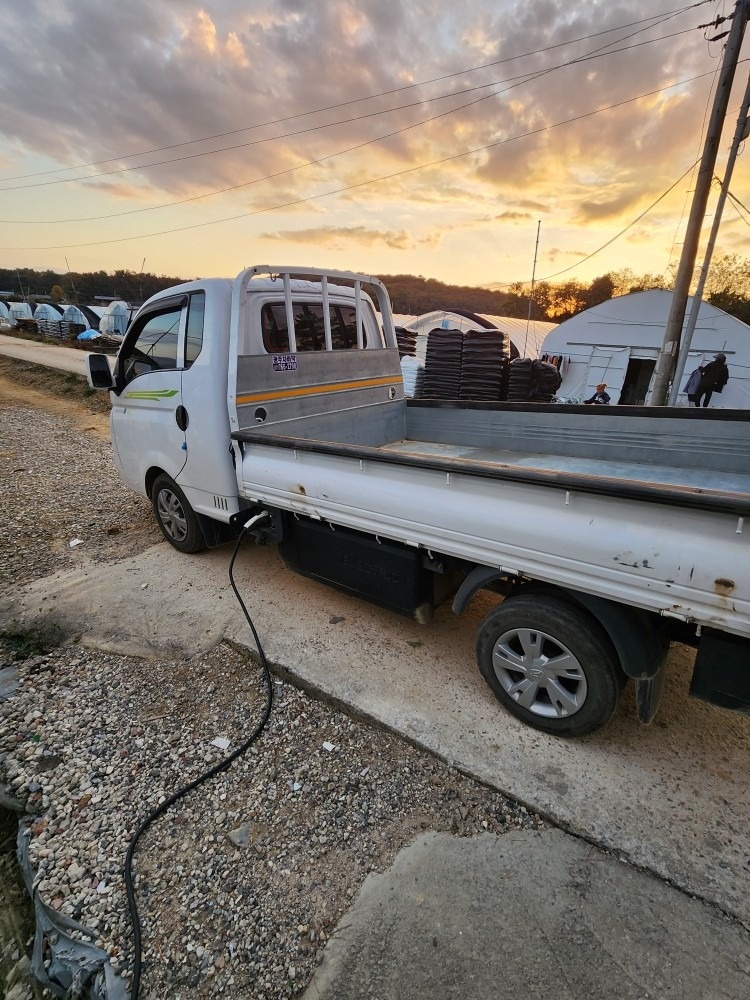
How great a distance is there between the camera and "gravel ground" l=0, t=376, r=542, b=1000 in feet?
5.54

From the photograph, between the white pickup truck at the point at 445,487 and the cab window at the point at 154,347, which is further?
the cab window at the point at 154,347

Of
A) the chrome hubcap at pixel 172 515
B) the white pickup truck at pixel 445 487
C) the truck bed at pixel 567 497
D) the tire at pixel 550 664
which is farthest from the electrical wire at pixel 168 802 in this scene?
the chrome hubcap at pixel 172 515

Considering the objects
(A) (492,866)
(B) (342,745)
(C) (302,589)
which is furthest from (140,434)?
(A) (492,866)

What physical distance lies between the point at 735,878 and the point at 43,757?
3149 millimetres

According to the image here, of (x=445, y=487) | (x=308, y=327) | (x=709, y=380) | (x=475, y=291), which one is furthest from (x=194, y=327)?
(x=475, y=291)

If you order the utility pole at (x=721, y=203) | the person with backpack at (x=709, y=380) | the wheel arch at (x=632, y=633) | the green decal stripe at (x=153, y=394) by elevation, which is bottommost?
the wheel arch at (x=632, y=633)

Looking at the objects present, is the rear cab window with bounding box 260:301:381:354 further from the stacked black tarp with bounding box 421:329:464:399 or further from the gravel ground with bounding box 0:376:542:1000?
the stacked black tarp with bounding box 421:329:464:399

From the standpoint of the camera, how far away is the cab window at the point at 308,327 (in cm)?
366

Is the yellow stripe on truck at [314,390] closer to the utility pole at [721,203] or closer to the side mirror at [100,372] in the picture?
the side mirror at [100,372]

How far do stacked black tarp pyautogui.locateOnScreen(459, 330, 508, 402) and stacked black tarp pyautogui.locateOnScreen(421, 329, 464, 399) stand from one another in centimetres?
19

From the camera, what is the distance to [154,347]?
4027mm

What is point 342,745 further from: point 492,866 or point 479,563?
point 479,563

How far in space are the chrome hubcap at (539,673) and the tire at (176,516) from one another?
2.84 meters

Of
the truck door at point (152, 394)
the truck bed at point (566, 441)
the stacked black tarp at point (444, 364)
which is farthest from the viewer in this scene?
the stacked black tarp at point (444, 364)
